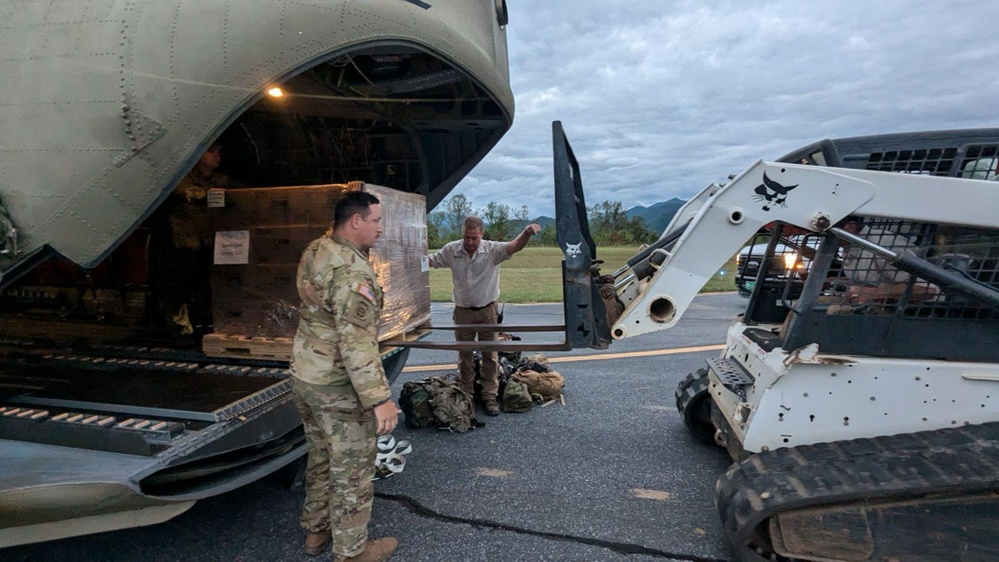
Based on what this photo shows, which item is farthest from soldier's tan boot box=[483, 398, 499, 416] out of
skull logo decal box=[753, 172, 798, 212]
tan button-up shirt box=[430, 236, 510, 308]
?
skull logo decal box=[753, 172, 798, 212]

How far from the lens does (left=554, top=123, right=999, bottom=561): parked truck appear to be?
8.10 feet

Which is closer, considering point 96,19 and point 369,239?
→ point 96,19

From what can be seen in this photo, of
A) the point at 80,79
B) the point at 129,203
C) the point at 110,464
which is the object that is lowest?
the point at 110,464

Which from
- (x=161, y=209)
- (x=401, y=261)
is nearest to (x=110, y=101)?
(x=401, y=261)

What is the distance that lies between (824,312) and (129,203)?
3.46 m

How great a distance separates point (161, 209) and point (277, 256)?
1324mm

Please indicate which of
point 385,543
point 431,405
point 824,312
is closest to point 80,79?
point 385,543

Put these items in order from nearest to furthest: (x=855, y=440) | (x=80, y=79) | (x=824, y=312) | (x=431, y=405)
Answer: (x=80, y=79)
(x=855, y=440)
(x=824, y=312)
(x=431, y=405)

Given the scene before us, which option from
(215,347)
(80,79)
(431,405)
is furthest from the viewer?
(431,405)

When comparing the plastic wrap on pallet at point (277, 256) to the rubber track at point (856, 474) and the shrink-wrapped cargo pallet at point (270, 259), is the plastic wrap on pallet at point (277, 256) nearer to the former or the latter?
the shrink-wrapped cargo pallet at point (270, 259)

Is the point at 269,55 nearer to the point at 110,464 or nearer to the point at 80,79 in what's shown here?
the point at 80,79

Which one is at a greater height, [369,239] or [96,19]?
[96,19]

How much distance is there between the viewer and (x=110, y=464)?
248 centimetres

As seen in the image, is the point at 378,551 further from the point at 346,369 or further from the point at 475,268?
the point at 475,268
